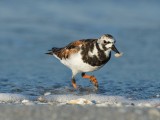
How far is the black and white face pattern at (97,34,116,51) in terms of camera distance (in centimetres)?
668

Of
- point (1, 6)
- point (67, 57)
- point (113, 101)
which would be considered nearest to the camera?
point (113, 101)

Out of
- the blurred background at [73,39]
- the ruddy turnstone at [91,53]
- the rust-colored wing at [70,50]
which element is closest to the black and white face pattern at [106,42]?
the ruddy turnstone at [91,53]

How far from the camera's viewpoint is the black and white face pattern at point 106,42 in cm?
668

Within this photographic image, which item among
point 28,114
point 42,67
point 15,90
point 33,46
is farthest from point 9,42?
point 28,114

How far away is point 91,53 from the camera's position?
6793 mm

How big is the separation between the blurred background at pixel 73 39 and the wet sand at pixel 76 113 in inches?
76.6

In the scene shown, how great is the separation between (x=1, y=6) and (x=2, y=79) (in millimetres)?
5728

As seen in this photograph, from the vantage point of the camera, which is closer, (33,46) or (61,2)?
(33,46)

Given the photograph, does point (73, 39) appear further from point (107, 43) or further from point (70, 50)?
point (107, 43)

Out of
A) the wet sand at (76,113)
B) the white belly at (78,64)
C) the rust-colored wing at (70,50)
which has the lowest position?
the wet sand at (76,113)

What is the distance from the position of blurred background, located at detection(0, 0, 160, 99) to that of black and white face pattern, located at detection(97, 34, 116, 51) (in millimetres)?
487

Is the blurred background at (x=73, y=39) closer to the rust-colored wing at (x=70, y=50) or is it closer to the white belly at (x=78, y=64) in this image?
the white belly at (x=78, y=64)

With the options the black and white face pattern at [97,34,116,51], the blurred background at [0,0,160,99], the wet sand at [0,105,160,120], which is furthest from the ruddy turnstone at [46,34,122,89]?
the wet sand at [0,105,160,120]

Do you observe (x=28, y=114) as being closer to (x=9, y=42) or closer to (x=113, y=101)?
(x=113, y=101)
